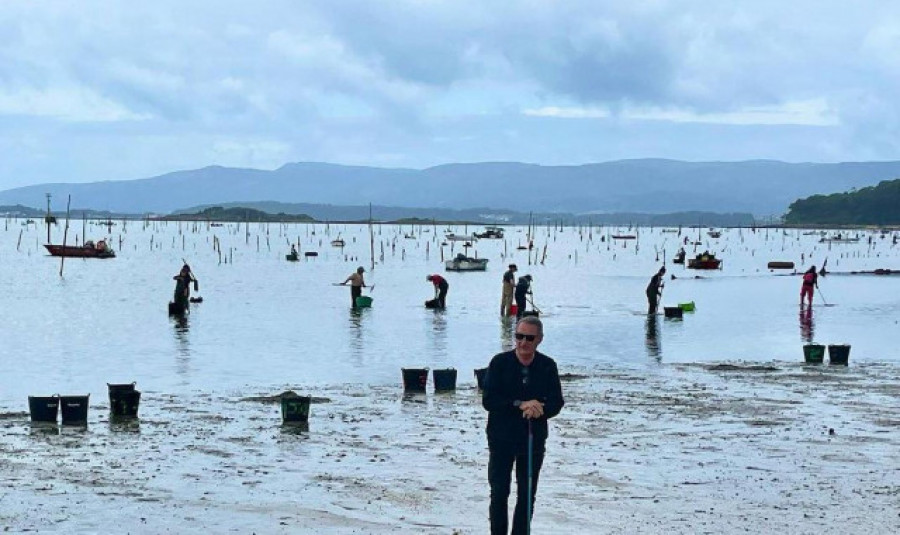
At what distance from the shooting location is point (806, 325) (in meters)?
51.3

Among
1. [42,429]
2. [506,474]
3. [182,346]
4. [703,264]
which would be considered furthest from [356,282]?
[703,264]

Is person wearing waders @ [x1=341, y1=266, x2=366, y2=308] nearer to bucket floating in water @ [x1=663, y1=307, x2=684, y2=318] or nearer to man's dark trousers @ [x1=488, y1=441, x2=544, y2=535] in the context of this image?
bucket floating in water @ [x1=663, y1=307, x2=684, y2=318]

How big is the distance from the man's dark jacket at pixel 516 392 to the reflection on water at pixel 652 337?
25518 mm

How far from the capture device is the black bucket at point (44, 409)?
70.7 ft

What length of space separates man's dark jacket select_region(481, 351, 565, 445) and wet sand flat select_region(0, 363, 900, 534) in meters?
2.55

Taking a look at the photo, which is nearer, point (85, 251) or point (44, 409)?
point (44, 409)

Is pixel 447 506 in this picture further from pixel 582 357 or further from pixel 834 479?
pixel 582 357

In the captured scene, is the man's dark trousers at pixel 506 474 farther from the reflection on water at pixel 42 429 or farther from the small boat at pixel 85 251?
the small boat at pixel 85 251

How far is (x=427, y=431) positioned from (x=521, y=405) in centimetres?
984

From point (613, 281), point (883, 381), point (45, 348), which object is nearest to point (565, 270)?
point (613, 281)

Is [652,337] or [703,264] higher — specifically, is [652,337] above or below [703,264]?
below

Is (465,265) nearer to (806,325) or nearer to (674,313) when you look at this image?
(674,313)

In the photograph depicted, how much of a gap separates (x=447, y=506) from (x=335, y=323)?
36.5m

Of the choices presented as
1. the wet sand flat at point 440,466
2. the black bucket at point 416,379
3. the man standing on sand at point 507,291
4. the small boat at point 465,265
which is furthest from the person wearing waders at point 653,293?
the small boat at point 465,265
